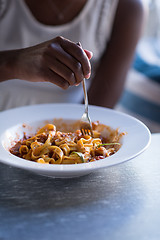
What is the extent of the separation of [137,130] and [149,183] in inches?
9.7

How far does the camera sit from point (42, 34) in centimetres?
165

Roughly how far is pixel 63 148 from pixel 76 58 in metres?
0.31

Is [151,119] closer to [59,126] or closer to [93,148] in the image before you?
[59,126]

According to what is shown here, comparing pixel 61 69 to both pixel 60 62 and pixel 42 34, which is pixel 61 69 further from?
pixel 42 34

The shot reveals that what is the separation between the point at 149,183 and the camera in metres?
0.89

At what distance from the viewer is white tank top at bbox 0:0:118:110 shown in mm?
1598

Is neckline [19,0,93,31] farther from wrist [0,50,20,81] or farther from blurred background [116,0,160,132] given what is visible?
blurred background [116,0,160,132]

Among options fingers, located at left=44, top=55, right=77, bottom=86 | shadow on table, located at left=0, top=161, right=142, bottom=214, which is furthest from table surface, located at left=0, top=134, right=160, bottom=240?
fingers, located at left=44, top=55, right=77, bottom=86

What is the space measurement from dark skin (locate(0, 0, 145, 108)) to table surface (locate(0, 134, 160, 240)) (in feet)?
1.12

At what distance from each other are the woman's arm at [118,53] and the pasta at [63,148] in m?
0.70

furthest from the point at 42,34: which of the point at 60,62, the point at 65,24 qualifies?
the point at 60,62

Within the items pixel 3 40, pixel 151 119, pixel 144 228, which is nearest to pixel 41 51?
pixel 144 228

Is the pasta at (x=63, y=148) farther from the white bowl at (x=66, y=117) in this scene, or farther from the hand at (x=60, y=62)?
the hand at (x=60, y=62)

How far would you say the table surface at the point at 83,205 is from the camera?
2.20 feet
